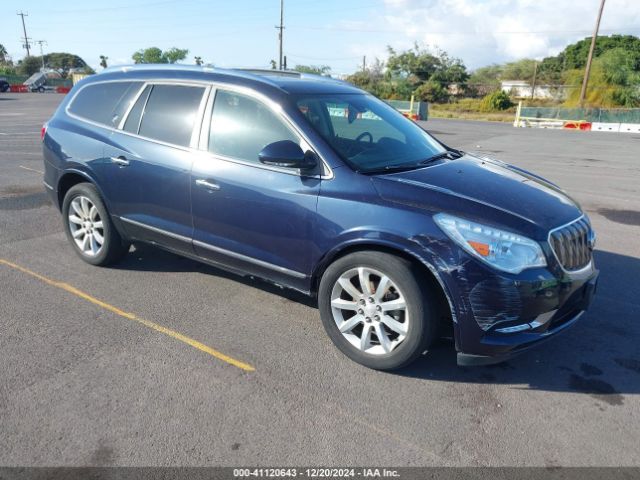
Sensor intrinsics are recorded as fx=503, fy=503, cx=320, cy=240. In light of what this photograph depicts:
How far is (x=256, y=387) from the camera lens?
3.12 metres

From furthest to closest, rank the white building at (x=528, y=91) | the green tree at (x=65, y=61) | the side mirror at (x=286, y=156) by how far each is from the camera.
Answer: the green tree at (x=65, y=61) → the white building at (x=528, y=91) → the side mirror at (x=286, y=156)

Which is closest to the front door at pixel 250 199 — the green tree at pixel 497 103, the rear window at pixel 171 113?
the rear window at pixel 171 113

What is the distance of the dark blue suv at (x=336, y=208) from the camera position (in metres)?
2.99

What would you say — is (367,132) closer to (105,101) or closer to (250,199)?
(250,199)

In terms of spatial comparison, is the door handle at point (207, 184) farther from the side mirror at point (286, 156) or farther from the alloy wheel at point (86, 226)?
the alloy wheel at point (86, 226)

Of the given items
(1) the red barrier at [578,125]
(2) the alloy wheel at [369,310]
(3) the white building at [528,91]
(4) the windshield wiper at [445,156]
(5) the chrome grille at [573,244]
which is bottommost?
(1) the red barrier at [578,125]

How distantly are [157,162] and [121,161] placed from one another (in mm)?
471

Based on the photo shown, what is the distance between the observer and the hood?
3.06m

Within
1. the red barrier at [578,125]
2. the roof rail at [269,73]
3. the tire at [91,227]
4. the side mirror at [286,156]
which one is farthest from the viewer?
the red barrier at [578,125]

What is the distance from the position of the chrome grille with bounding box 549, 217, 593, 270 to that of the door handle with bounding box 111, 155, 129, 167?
3424 millimetres

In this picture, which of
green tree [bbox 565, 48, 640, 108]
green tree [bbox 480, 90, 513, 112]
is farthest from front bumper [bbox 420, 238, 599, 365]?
green tree [bbox 480, 90, 513, 112]

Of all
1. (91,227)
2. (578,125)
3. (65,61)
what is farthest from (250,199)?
(65,61)

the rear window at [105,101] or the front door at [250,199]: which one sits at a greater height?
the rear window at [105,101]

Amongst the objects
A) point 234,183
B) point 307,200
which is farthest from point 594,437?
point 234,183
